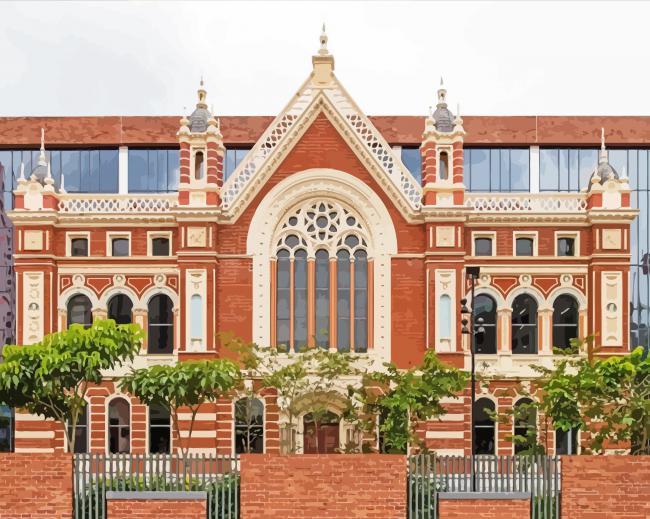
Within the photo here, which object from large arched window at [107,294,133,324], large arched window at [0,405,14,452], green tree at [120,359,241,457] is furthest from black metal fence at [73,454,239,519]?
large arched window at [0,405,14,452]

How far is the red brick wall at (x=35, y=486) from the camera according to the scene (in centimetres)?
2909

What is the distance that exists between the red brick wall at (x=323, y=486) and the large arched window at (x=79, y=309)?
22.8 meters

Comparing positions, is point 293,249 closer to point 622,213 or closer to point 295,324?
point 295,324

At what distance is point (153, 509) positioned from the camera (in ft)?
95.9

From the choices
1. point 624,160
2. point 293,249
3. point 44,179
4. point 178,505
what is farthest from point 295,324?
point 624,160

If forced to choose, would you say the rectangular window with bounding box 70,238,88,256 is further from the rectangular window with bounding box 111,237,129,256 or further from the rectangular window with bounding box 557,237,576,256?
the rectangular window with bounding box 557,237,576,256

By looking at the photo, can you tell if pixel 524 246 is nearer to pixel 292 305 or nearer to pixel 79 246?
pixel 292 305

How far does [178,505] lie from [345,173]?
75.1 feet

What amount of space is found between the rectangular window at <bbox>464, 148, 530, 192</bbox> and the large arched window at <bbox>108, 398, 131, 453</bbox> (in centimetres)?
3161

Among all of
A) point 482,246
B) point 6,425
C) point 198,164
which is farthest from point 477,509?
point 6,425

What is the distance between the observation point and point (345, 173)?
4906 cm

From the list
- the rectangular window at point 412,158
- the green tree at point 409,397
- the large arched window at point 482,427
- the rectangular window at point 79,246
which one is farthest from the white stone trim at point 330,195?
the rectangular window at point 412,158

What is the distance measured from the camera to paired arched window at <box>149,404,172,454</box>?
49094mm

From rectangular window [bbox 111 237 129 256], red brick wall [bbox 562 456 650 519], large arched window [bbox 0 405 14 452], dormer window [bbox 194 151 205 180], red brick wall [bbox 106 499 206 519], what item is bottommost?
large arched window [bbox 0 405 14 452]
